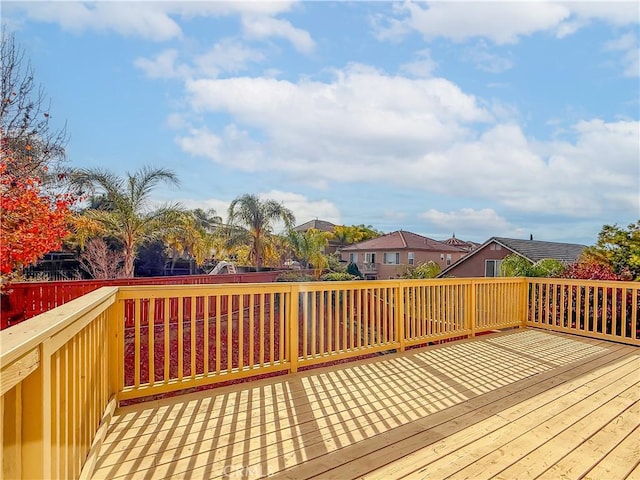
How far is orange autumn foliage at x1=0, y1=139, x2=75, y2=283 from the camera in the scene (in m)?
6.14

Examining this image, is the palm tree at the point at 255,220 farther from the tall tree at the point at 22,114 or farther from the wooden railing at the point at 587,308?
the wooden railing at the point at 587,308

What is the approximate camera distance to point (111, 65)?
6.98 m

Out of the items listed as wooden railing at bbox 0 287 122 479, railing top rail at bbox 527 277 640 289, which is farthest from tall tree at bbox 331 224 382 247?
wooden railing at bbox 0 287 122 479

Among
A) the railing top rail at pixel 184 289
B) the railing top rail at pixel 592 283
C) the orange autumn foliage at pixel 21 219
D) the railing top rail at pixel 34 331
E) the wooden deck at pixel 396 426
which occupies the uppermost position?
the orange autumn foliage at pixel 21 219

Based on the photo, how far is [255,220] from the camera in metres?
15.3

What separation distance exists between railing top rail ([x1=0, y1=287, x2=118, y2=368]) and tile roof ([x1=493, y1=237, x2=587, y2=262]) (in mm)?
17302

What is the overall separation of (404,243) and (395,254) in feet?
3.42

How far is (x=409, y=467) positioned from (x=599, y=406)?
6.26 feet

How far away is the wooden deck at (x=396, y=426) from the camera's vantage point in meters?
1.94

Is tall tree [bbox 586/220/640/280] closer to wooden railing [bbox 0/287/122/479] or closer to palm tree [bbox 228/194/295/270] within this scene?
wooden railing [bbox 0/287/122/479]

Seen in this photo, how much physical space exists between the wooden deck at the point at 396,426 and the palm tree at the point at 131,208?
8811 mm

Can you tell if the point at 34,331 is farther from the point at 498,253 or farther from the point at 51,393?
the point at 498,253

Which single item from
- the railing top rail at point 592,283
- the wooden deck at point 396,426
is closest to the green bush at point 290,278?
the railing top rail at point 592,283

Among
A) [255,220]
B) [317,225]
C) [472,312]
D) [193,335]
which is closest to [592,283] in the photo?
[472,312]
